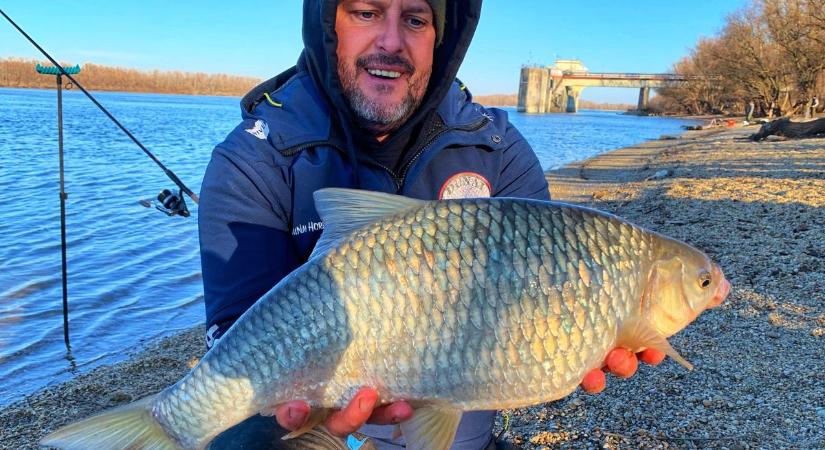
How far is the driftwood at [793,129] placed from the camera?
65.9 ft

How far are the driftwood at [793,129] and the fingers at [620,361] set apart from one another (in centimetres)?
2234

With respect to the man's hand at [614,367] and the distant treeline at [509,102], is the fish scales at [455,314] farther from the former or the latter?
the distant treeline at [509,102]

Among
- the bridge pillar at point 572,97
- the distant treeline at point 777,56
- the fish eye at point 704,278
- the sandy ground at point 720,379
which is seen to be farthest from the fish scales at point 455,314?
the bridge pillar at point 572,97

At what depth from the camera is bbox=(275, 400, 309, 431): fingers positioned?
68.9 inches

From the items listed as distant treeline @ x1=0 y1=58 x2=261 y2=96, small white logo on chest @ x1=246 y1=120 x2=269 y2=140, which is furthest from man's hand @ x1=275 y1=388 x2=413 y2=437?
distant treeline @ x1=0 y1=58 x2=261 y2=96

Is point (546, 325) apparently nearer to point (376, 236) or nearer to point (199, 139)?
point (376, 236)

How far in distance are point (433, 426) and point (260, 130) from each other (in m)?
1.33

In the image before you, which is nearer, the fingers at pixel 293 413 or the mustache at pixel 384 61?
the fingers at pixel 293 413

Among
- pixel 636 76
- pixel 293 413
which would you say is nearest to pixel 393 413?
pixel 293 413

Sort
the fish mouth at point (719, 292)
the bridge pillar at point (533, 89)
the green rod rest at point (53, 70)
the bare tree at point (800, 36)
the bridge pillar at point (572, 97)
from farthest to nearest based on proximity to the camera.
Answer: the bridge pillar at point (572, 97)
the bridge pillar at point (533, 89)
the bare tree at point (800, 36)
the green rod rest at point (53, 70)
the fish mouth at point (719, 292)

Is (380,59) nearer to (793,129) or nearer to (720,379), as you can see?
(720,379)

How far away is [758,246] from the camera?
6133mm

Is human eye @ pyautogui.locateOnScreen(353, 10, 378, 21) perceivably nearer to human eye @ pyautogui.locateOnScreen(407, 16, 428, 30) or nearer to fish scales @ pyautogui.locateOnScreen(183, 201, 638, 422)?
human eye @ pyautogui.locateOnScreen(407, 16, 428, 30)

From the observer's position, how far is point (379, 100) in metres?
2.56
